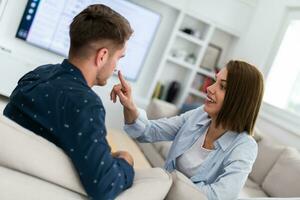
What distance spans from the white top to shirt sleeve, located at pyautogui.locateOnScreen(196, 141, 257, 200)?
0.13 meters

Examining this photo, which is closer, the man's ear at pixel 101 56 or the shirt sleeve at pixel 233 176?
the man's ear at pixel 101 56

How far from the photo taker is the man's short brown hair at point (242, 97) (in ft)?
5.40

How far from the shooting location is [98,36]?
125cm

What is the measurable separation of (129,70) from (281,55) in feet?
5.95

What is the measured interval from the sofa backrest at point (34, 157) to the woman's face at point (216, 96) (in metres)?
0.82

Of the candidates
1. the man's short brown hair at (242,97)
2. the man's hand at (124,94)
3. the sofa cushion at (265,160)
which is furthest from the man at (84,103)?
the sofa cushion at (265,160)

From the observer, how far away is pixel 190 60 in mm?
5023

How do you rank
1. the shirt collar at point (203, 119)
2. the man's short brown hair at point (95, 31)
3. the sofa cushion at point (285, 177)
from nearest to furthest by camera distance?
the man's short brown hair at point (95, 31)
the shirt collar at point (203, 119)
the sofa cushion at point (285, 177)

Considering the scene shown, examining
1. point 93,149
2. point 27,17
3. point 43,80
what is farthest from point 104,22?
point 27,17

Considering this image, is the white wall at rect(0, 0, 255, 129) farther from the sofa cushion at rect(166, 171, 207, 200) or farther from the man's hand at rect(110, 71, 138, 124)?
the sofa cushion at rect(166, 171, 207, 200)

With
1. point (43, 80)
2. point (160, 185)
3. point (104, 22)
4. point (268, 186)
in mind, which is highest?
point (104, 22)

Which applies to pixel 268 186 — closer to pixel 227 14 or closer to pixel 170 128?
pixel 170 128

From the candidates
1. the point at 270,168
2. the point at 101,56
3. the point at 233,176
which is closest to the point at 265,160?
the point at 270,168

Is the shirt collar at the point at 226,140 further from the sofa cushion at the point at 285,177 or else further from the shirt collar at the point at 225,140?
the sofa cushion at the point at 285,177
